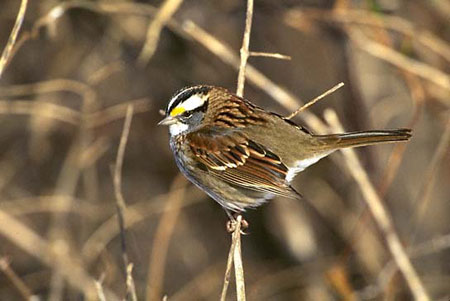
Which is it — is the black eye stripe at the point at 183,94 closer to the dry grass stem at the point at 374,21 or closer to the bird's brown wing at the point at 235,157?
the bird's brown wing at the point at 235,157

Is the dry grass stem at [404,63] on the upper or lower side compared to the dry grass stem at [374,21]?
lower

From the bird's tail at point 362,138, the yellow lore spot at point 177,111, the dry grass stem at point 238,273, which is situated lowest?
the dry grass stem at point 238,273

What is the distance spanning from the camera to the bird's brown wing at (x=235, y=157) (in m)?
3.75

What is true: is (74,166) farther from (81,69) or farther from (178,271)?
(178,271)

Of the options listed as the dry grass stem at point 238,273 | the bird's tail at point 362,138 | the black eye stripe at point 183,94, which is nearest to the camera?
the dry grass stem at point 238,273

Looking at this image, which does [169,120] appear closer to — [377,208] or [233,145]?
[233,145]

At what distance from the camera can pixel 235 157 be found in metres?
3.86

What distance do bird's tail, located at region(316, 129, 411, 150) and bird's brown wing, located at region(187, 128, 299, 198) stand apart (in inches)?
9.1

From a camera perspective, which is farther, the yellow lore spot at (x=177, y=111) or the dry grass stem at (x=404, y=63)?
the dry grass stem at (x=404, y=63)

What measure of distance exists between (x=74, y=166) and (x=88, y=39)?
1.25 meters

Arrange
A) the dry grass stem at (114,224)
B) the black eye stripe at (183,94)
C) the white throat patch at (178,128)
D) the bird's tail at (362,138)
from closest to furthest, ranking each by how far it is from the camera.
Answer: the bird's tail at (362,138), the black eye stripe at (183,94), the white throat patch at (178,128), the dry grass stem at (114,224)

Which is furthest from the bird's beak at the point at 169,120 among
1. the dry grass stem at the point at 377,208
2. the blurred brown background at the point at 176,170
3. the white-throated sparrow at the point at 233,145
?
the blurred brown background at the point at 176,170

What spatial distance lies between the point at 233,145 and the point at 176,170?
2.24 metres

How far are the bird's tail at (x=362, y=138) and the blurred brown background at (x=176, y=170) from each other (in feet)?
3.20
